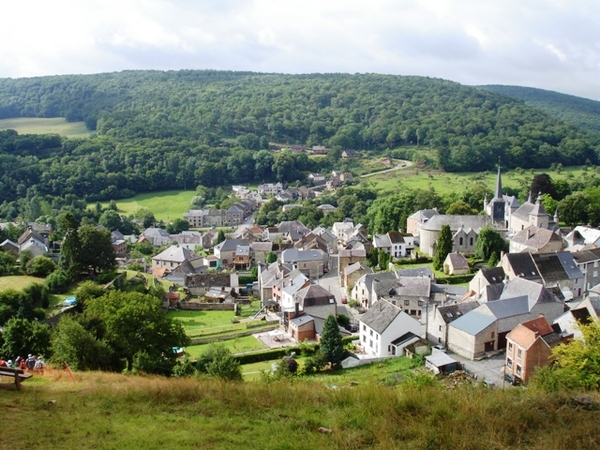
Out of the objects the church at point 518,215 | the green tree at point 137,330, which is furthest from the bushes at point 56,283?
the church at point 518,215

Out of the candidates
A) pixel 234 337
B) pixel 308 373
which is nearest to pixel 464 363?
pixel 308 373

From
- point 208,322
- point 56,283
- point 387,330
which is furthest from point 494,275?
point 56,283

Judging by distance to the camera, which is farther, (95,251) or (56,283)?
(95,251)

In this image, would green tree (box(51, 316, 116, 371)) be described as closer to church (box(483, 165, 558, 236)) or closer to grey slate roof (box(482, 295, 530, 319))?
grey slate roof (box(482, 295, 530, 319))

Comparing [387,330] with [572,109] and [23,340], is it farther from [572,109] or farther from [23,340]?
[572,109]

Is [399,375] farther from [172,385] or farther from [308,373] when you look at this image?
[172,385]

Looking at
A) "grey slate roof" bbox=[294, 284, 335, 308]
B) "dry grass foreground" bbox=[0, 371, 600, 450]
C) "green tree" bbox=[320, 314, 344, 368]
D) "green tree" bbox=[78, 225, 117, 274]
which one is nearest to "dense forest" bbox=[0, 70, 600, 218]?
"green tree" bbox=[78, 225, 117, 274]

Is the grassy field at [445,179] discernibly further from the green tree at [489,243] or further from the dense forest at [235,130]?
the green tree at [489,243]
